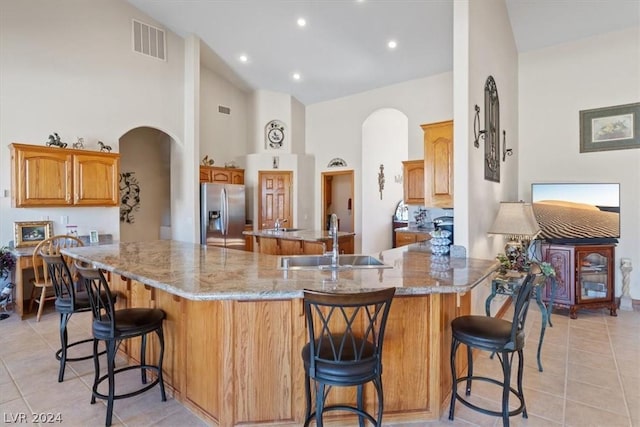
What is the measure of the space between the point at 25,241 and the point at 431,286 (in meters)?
5.25

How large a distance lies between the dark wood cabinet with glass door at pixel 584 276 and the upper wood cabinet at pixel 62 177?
6.24 meters

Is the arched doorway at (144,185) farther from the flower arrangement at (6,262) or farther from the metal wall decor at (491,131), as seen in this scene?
the metal wall decor at (491,131)

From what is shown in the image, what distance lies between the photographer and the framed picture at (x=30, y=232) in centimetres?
459

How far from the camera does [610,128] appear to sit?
4738 mm

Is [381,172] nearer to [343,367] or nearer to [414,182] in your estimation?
[414,182]

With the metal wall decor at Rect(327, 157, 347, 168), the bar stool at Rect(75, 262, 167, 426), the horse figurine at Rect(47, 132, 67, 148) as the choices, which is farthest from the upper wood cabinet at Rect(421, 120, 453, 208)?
the horse figurine at Rect(47, 132, 67, 148)

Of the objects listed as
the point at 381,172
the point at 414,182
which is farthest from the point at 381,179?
the point at 414,182

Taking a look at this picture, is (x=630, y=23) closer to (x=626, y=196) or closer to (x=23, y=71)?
(x=626, y=196)

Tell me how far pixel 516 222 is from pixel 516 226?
46mm

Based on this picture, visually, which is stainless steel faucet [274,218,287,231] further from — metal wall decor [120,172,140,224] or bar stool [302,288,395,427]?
bar stool [302,288,395,427]

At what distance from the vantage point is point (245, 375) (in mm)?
2068

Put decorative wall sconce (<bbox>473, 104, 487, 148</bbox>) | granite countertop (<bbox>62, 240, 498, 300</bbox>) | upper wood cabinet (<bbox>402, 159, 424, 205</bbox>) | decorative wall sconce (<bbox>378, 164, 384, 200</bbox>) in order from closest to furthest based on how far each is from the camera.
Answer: granite countertop (<bbox>62, 240, 498, 300</bbox>)
decorative wall sconce (<bbox>473, 104, 487, 148</bbox>)
upper wood cabinet (<bbox>402, 159, 424, 205</bbox>)
decorative wall sconce (<bbox>378, 164, 384, 200</bbox>)

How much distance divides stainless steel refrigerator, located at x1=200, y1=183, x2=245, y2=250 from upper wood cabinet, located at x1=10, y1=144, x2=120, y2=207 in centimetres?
163

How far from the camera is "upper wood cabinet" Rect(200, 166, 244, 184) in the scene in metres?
7.08
